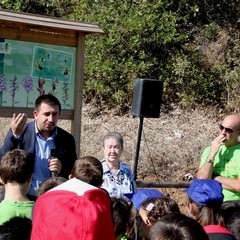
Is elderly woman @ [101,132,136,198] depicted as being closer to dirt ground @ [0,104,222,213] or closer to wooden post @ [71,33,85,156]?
wooden post @ [71,33,85,156]

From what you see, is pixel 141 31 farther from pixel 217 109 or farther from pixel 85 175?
pixel 85 175

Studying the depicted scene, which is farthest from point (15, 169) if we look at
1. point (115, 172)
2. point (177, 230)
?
point (115, 172)

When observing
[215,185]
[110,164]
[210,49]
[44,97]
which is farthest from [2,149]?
[210,49]

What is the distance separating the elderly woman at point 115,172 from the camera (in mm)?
6047

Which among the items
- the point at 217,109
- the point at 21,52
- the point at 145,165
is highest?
the point at 21,52

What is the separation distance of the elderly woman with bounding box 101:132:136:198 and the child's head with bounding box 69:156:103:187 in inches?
56.8

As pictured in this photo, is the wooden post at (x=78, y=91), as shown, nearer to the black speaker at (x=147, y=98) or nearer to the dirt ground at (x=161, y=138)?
the black speaker at (x=147, y=98)

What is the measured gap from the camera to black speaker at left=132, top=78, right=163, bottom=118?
27.2 feet

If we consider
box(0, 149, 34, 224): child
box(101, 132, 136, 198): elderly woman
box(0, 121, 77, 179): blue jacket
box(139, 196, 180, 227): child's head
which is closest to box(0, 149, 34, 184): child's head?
box(0, 149, 34, 224): child

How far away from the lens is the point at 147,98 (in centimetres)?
834

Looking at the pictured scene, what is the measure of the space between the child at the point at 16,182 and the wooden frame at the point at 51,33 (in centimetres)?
206

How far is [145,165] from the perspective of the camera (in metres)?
12.9

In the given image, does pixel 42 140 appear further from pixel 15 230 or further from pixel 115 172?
pixel 15 230

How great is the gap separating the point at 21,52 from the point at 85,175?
2498 mm
